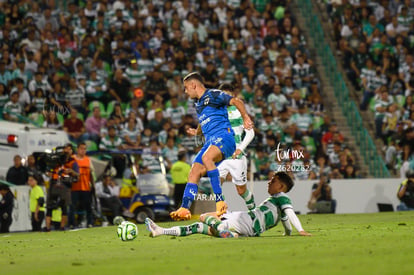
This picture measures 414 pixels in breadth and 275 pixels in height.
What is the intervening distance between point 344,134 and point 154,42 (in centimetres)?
680

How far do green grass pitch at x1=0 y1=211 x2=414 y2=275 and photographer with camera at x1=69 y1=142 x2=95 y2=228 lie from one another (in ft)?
23.8

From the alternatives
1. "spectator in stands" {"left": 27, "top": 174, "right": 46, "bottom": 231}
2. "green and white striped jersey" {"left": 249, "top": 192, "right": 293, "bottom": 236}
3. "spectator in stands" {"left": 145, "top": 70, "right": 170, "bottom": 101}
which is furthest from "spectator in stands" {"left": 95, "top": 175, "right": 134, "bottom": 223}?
"green and white striped jersey" {"left": 249, "top": 192, "right": 293, "bottom": 236}

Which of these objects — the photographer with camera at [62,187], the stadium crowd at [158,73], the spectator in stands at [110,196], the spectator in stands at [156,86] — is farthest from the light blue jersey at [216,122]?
the spectator in stands at [156,86]

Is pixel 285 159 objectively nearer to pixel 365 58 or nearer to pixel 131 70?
pixel 131 70

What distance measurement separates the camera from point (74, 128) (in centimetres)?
2502

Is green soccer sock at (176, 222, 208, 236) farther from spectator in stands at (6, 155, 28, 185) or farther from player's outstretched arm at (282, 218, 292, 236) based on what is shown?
A: spectator in stands at (6, 155, 28, 185)

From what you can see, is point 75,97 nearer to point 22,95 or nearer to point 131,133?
point 22,95

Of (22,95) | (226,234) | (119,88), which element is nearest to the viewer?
(226,234)

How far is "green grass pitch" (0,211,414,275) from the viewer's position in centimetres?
820

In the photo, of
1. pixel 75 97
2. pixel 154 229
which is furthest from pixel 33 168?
pixel 154 229

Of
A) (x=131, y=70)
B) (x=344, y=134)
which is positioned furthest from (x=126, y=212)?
(x=344, y=134)

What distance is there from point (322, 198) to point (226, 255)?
587 inches

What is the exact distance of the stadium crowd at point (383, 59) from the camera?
28.4 meters

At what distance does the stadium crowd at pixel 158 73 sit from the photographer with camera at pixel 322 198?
1.95 ft
